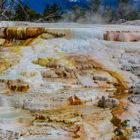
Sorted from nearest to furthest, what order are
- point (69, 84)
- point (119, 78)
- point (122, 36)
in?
point (69, 84) → point (119, 78) → point (122, 36)

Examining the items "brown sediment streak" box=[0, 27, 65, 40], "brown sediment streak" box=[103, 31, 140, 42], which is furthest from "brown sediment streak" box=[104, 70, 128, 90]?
"brown sediment streak" box=[0, 27, 65, 40]

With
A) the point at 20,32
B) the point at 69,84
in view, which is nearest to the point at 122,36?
the point at 20,32

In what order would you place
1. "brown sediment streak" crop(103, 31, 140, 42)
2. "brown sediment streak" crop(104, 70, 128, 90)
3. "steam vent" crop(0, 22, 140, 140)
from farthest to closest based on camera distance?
"brown sediment streak" crop(103, 31, 140, 42) < "brown sediment streak" crop(104, 70, 128, 90) < "steam vent" crop(0, 22, 140, 140)

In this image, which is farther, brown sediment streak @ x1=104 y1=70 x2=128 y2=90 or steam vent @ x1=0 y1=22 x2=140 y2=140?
brown sediment streak @ x1=104 y1=70 x2=128 y2=90

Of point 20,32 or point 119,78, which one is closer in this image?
point 119,78

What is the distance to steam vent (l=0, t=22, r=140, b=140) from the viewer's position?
6.55 m

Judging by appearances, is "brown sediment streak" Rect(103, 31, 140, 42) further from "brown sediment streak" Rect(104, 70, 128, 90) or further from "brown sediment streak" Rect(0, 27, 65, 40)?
"brown sediment streak" Rect(104, 70, 128, 90)

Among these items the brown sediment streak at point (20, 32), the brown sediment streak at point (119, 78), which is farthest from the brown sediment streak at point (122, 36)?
the brown sediment streak at point (119, 78)

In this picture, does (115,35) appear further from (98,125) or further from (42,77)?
(98,125)

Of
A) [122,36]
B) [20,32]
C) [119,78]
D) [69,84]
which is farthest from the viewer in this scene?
[20,32]

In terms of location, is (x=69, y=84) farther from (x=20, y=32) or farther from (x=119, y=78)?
(x=20, y=32)

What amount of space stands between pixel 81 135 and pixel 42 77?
2.31m

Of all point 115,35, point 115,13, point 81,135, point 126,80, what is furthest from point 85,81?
point 115,13

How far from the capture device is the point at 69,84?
322 inches
